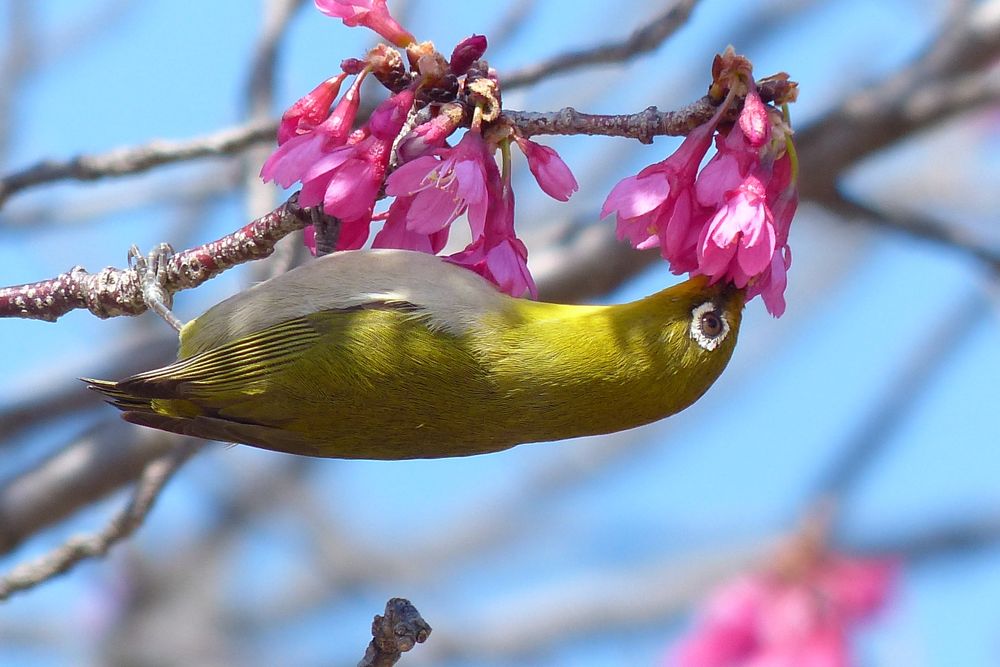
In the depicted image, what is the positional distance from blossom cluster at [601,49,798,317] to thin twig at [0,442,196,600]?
78.9 inches

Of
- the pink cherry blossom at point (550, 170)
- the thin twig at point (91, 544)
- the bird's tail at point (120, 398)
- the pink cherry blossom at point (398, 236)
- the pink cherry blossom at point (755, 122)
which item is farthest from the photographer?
the thin twig at point (91, 544)

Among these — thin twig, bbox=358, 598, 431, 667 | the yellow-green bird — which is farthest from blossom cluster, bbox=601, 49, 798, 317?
thin twig, bbox=358, 598, 431, 667

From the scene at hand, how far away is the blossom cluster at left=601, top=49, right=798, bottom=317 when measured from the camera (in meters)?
3.01

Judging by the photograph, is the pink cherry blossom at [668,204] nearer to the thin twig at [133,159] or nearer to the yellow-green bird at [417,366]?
the yellow-green bird at [417,366]

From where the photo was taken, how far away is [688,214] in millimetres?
3244

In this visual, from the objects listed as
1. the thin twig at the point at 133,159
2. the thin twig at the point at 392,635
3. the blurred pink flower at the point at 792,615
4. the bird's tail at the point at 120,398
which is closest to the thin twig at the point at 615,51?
the thin twig at the point at 133,159

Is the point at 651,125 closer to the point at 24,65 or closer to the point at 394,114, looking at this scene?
the point at 394,114

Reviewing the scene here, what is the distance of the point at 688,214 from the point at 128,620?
24.9 feet

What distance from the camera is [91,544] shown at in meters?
4.29

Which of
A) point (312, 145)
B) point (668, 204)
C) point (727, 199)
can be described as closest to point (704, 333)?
point (668, 204)

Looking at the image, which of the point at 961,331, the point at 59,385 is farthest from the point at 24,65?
the point at 961,331

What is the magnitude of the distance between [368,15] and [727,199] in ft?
3.57

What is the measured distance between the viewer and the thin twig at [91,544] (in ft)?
14.1

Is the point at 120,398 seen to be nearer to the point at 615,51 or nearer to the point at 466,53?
the point at 466,53
